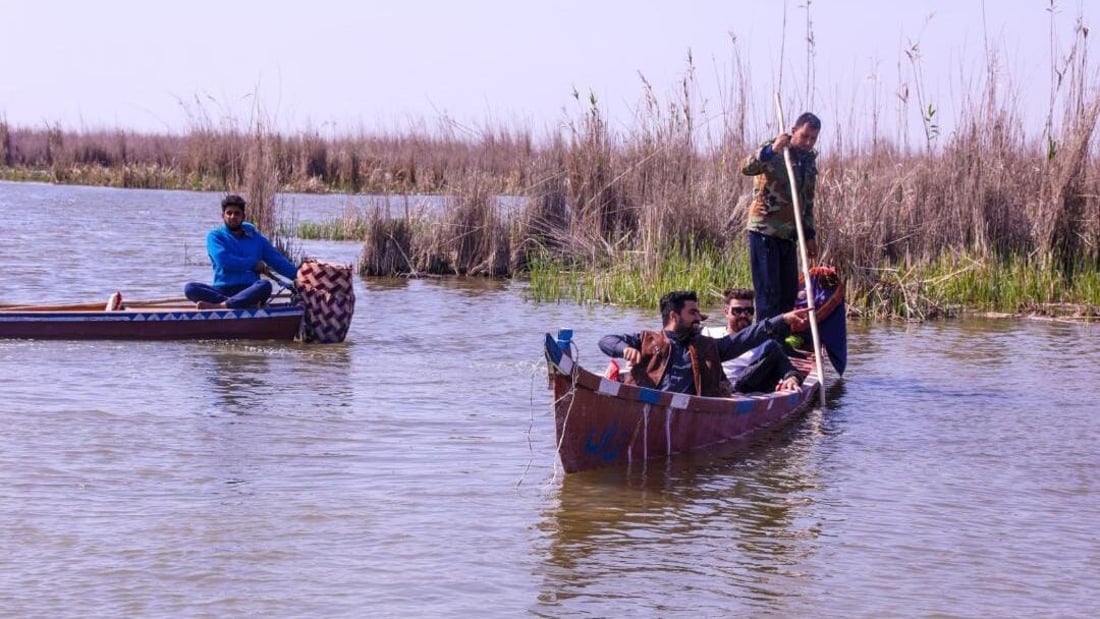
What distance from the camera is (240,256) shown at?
12695 mm

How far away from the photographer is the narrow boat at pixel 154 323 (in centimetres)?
1214

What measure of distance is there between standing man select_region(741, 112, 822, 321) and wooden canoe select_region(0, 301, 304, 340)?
4.14m

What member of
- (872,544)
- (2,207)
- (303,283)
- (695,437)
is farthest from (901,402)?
(2,207)

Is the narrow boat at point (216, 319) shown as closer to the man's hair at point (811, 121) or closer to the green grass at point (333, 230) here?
the man's hair at point (811, 121)

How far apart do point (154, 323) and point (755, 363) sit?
5.25 metres

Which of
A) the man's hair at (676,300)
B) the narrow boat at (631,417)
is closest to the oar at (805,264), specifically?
the narrow boat at (631,417)

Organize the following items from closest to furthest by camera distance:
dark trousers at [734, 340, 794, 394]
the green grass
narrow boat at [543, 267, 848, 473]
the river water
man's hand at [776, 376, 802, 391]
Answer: the river water < narrow boat at [543, 267, 848, 473] < man's hand at [776, 376, 802, 391] < dark trousers at [734, 340, 794, 394] < the green grass

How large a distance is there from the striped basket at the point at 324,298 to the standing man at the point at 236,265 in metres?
0.28

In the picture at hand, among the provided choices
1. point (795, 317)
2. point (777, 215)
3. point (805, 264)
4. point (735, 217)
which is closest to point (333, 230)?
point (735, 217)

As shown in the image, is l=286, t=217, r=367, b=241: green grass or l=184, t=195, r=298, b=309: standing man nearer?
l=184, t=195, r=298, b=309: standing man

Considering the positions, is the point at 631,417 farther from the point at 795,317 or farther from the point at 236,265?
the point at 236,265

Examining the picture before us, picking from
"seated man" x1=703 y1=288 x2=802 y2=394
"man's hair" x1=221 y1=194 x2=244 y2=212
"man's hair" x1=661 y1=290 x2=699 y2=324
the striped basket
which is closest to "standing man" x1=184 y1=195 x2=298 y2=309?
"man's hair" x1=221 y1=194 x2=244 y2=212

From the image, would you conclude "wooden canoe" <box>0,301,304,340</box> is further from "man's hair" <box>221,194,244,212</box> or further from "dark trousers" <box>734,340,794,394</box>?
"dark trousers" <box>734,340,794,394</box>

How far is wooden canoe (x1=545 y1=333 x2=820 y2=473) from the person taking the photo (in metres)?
7.07
